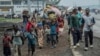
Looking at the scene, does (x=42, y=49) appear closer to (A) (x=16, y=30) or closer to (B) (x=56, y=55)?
(B) (x=56, y=55)

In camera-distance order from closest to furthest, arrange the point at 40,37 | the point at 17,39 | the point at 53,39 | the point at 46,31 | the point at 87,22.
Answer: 1. the point at 17,39
2. the point at 87,22
3. the point at 53,39
4. the point at 40,37
5. the point at 46,31

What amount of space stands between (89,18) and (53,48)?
10.3 feet

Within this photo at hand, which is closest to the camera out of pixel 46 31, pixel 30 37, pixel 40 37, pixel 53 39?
pixel 30 37

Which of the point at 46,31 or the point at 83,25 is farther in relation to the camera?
the point at 46,31

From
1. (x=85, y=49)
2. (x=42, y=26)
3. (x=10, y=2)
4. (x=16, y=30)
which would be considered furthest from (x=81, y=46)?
(x=10, y=2)

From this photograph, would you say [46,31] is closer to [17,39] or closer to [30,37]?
[30,37]

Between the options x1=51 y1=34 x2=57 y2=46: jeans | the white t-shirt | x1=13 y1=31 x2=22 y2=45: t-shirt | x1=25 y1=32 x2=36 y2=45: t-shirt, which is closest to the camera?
x1=13 y1=31 x2=22 y2=45: t-shirt

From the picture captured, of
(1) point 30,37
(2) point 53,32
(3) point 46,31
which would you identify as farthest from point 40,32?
(1) point 30,37

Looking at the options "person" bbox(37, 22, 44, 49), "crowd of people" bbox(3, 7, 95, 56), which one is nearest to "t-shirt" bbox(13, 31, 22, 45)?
"crowd of people" bbox(3, 7, 95, 56)

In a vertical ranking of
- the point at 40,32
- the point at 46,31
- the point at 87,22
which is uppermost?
the point at 87,22

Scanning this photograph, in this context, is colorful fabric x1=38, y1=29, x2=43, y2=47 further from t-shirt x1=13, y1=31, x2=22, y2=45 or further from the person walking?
t-shirt x1=13, y1=31, x2=22, y2=45

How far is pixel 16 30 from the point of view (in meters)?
13.9

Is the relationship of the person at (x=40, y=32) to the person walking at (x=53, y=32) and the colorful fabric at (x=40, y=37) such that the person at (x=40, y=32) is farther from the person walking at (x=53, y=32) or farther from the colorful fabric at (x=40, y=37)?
the person walking at (x=53, y=32)

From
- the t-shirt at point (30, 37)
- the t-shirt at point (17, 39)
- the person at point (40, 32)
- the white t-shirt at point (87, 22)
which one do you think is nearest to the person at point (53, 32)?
the person at point (40, 32)
